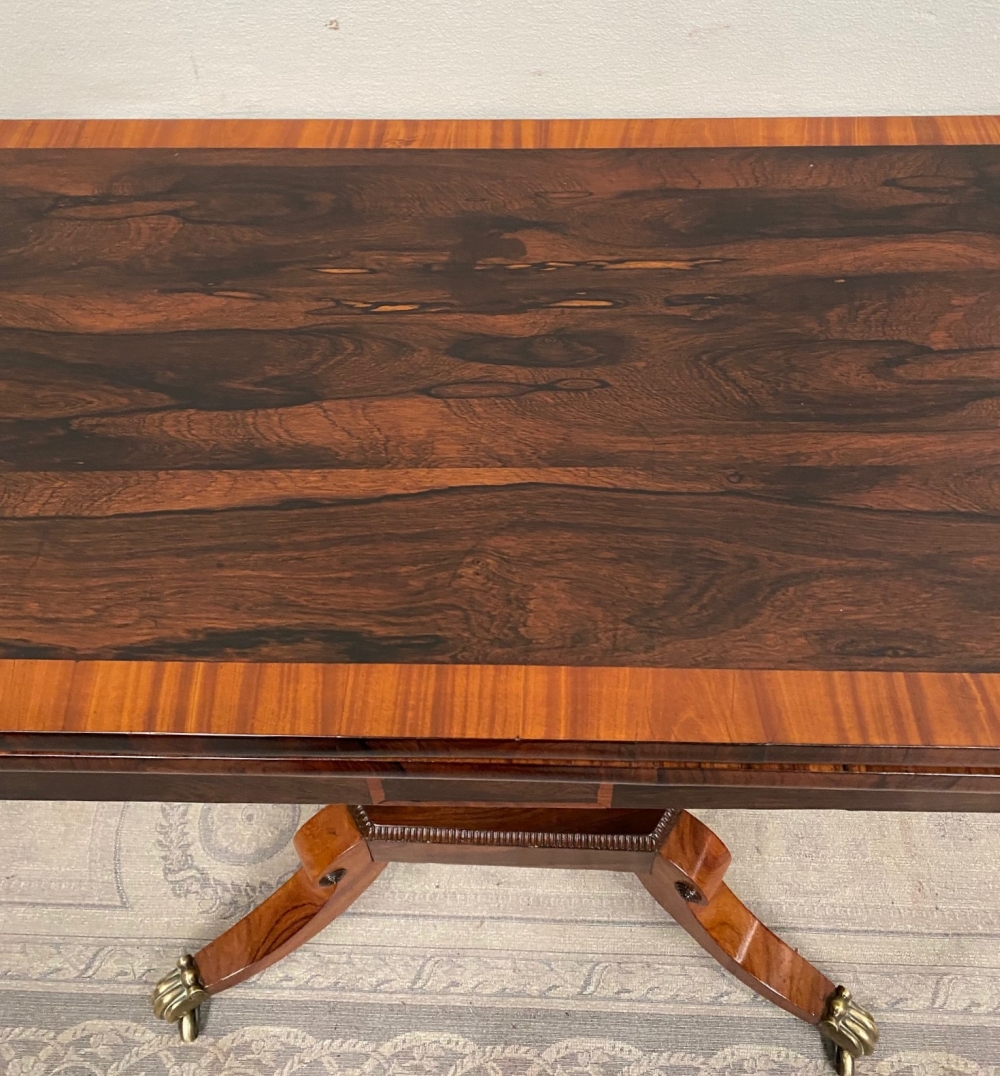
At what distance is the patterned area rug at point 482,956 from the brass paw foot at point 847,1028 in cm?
3

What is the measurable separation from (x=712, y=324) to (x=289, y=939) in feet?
1.91

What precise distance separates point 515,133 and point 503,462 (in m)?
0.29

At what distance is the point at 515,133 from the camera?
27.0 inches

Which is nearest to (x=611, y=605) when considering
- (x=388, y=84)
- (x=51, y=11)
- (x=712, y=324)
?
(x=712, y=324)

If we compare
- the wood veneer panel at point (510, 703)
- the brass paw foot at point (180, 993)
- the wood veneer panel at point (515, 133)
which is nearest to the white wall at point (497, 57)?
the wood veneer panel at point (515, 133)

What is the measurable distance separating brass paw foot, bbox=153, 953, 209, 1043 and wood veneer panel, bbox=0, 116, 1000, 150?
2.08 ft

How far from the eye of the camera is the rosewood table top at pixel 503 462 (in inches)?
17.9

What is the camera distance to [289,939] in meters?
0.79

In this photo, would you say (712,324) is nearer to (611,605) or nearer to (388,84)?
(611,605)

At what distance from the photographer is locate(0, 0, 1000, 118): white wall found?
80 cm

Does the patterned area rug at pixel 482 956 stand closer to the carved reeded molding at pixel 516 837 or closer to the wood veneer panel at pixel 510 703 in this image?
the carved reeded molding at pixel 516 837

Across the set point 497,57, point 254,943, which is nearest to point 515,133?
point 497,57

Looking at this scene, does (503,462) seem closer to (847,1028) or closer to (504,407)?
(504,407)

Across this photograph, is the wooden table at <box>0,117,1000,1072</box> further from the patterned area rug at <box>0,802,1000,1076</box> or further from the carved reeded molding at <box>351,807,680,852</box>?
the patterned area rug at <box>0,802,1000,1076</box>
